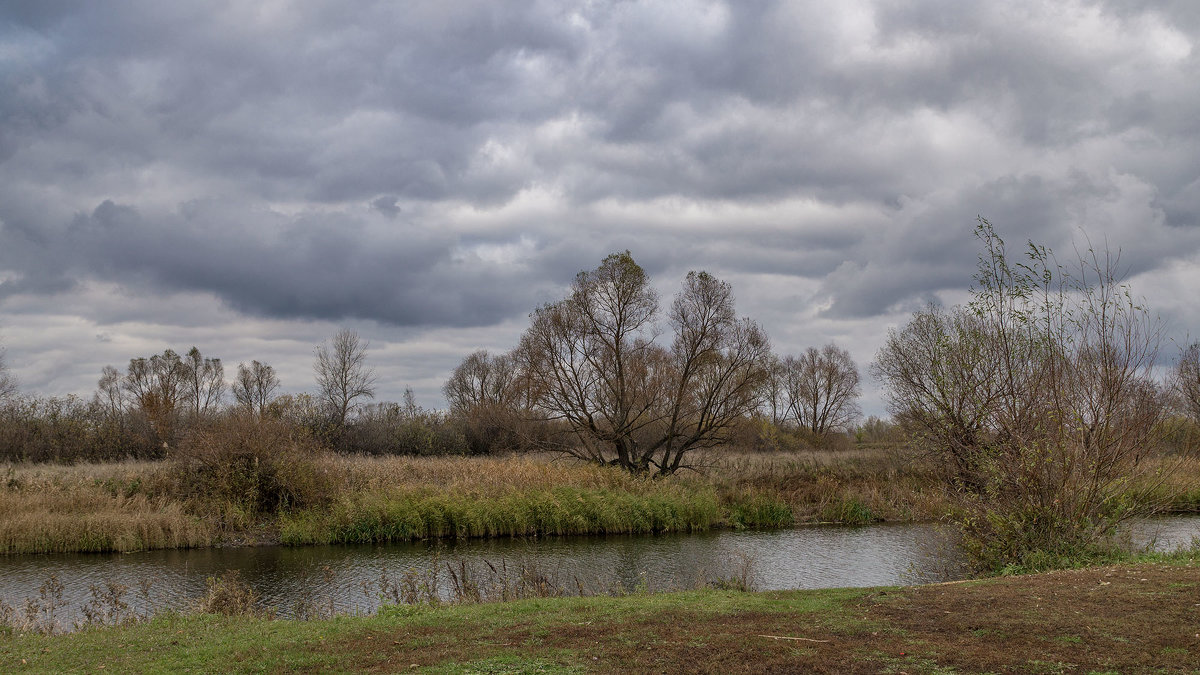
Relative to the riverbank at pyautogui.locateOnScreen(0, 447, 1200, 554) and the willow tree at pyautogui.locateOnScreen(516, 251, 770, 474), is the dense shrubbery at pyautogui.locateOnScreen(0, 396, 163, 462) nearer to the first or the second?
the riverbank at pyautogui.locateOnScreen(0, 447, 1200, 554)

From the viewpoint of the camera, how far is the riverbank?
2850 centimetres

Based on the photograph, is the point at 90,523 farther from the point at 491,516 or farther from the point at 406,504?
the point at 491,516

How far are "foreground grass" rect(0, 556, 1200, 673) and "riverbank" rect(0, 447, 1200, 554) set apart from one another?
59.5 ft

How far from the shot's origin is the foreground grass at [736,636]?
7.67m

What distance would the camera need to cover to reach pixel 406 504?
100 ft

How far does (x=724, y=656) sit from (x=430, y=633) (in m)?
4.02

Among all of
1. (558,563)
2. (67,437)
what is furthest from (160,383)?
(558,563)

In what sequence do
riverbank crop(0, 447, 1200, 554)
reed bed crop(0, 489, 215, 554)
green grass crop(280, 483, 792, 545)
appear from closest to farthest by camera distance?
reed bed crop(0, 489, 215, 554) → riverbank crop(0, 447, 1200, 554) → green grass crop(280, 483, 792, 545)

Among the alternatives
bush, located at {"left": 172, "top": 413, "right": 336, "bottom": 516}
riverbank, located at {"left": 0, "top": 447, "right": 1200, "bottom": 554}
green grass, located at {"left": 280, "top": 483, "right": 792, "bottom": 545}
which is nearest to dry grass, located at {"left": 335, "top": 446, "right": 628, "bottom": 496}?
riverbank, located at {"left": 0, "top": 447, "right": 1200, "bottom": 554}

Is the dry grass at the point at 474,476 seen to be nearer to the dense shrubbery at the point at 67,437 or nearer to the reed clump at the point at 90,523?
the reed clump at the point at 90,523

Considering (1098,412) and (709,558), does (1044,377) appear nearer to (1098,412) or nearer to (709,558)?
(1098,412)

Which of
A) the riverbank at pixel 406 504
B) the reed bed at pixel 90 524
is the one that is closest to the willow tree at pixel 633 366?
the riverbank at pixel 406 504

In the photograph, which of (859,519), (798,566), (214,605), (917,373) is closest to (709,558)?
(798,566)

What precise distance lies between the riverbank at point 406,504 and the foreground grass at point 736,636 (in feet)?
59.5
